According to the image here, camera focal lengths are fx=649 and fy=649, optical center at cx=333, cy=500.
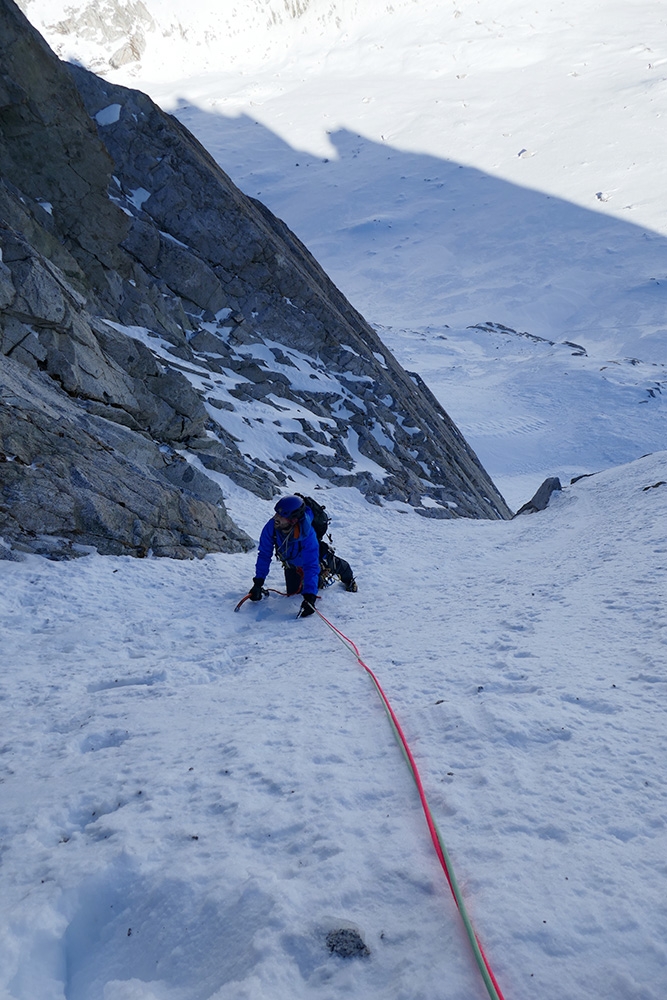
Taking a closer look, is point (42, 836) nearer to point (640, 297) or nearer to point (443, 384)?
point (443, 384)

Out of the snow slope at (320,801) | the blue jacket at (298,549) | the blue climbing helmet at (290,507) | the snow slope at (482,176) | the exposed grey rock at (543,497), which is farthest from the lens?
the snow slope at (482,176)

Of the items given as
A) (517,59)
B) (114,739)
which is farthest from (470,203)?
(114,739)

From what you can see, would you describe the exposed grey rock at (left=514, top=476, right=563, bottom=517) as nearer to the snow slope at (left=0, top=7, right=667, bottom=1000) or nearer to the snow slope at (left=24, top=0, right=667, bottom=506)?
the snow slope at (left=0, top=7, right=667, bottom=1000)

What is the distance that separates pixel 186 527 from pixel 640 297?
69996 mm

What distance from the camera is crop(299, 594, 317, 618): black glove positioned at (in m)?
7.54

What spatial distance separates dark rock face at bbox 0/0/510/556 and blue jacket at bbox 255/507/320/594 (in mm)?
1801

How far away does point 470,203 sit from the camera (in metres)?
88.4

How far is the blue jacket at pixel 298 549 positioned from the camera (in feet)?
25.1

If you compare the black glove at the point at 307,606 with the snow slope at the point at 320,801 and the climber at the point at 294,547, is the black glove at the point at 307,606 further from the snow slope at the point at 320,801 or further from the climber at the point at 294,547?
the snow slope at the point at 320,801

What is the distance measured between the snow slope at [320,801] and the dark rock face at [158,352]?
6.07ft

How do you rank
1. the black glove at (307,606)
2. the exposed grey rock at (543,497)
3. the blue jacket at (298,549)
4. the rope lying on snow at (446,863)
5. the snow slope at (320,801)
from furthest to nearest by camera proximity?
the exposed grey rock at (543,497) → the blue jacket at (298,549) → the black glove at (307,606) → the snow slope at (320,801) → the rope lying on snow at (446,863)

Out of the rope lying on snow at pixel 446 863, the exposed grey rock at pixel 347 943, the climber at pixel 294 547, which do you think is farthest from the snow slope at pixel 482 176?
the exposed grey rock at pixel 347 943

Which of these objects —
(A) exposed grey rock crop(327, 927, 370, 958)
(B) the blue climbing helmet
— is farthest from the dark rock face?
(A) exposed grey rock crop(327, 927, 370, 958)

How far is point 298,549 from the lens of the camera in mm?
7777
